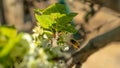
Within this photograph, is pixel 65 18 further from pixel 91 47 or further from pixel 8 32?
pixel 8 32

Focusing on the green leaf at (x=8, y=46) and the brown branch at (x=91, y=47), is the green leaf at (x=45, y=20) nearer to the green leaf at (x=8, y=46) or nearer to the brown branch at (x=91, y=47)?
the brown branch at (x=91, y=47)

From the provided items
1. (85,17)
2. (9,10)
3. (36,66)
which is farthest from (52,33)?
(9,10)

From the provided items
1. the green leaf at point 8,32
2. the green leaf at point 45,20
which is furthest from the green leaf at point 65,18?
the green leaf at point 8,32

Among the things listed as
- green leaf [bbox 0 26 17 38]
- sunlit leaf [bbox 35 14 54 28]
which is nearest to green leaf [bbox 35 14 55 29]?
sunlit leaf [bbox 35 14 54 28]

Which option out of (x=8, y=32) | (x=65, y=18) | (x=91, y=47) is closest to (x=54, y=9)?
(x=65, y=18)

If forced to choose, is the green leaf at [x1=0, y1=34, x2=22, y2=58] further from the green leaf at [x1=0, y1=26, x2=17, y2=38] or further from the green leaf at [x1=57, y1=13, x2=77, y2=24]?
the green leaf at [x1=57, y1=13, x2=77, y2=24]

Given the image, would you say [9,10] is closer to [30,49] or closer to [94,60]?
[94,60]
